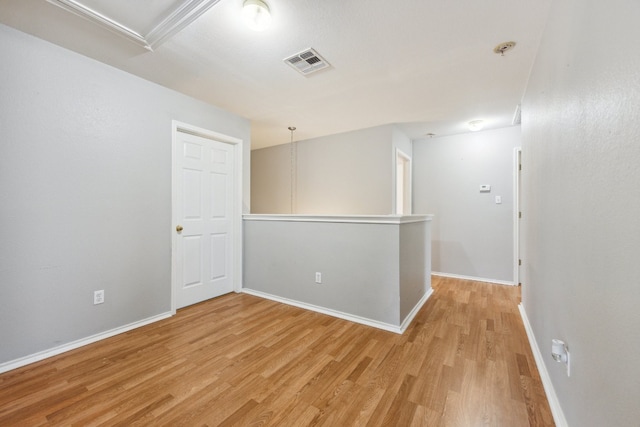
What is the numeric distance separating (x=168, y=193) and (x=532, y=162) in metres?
3.49

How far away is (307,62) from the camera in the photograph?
233cm

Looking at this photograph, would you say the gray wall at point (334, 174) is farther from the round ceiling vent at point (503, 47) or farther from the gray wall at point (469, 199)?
the round ceiling vent at point (503, 47)

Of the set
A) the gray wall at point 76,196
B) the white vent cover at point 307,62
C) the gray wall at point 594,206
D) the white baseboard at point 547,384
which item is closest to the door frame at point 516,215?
the white baseboard at point 547,384

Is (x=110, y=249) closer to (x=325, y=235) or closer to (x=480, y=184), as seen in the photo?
(x=325, y=235)

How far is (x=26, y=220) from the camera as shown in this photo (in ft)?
6.40

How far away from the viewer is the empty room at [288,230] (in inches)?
43.8

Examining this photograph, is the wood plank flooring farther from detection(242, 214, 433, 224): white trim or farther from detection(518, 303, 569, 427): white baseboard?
detection(242, 214, 433, 224): white trim

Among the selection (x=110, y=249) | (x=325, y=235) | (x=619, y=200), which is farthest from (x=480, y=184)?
(x=110, y=249)

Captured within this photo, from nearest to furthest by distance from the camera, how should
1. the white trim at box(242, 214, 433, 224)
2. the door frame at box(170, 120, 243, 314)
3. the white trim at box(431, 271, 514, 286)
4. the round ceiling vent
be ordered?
the round ceiling vent
the white trim at box(242, 214, 433, 224)
the door frame at box(170, 120, 243, 314)
the white trim at box(431, 271, 514, 286)

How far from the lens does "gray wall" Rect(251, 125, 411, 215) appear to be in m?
4.03

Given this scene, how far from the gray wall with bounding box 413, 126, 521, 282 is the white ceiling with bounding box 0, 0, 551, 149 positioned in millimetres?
835

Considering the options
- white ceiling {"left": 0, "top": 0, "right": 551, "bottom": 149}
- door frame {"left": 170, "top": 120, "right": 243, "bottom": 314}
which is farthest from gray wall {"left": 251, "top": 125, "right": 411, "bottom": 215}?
door frame {"left": 170, "top": 120, "right": 243, "bottom": 314}

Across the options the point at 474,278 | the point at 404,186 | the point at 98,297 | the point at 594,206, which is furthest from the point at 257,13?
the point at 474,278

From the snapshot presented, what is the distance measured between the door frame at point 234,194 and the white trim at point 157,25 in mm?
935
